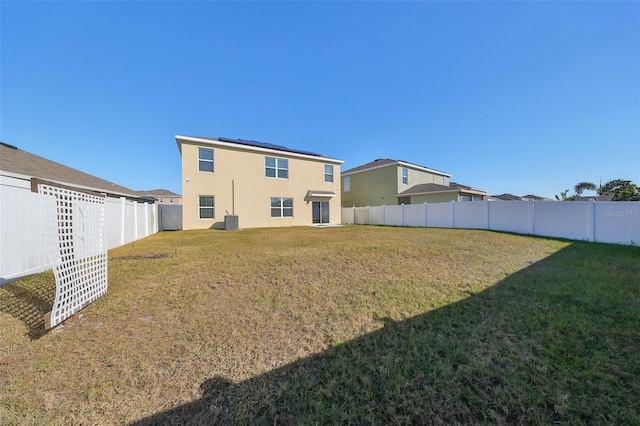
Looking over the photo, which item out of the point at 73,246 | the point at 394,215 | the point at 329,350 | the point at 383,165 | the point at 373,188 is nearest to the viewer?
the point at 329,350

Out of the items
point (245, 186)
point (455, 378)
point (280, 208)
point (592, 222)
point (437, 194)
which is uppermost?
point (245, 186)

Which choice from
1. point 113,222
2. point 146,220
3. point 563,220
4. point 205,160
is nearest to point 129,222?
point 113,222

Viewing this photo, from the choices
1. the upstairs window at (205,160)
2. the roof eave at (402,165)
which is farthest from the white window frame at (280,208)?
the roof eave at (402,165)

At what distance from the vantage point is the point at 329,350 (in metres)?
2.80

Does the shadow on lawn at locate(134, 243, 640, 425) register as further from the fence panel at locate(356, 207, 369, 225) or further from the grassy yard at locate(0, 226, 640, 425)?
the fence panel at locate(356, 207, 369, 225)

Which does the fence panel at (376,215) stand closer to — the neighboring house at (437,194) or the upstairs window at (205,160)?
the neighboring house at (437,194)

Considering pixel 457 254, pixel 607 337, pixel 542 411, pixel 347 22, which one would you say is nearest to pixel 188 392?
pixel 542 411

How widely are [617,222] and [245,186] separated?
1793cm

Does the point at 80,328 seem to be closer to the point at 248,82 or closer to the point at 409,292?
the point at 409,292

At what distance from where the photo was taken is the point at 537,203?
1105 centimetres

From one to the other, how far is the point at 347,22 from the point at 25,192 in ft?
40.3

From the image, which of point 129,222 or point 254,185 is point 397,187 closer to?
point 254,185

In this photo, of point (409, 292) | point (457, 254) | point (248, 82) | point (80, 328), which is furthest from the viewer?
point (248, 82)

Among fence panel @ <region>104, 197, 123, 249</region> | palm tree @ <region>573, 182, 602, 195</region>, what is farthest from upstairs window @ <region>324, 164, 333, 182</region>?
palm tree @ <region>573, 182, 602, 195</region>
